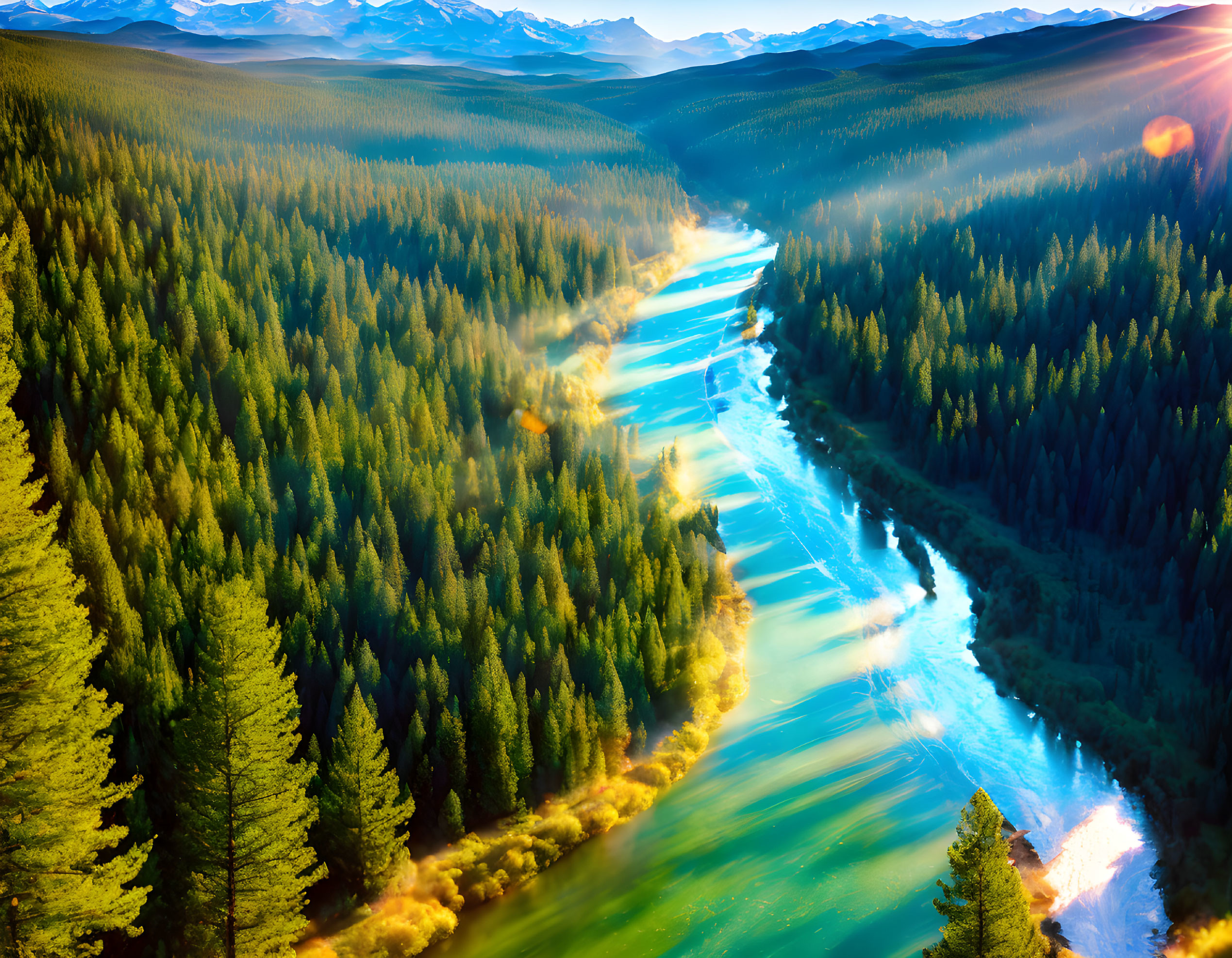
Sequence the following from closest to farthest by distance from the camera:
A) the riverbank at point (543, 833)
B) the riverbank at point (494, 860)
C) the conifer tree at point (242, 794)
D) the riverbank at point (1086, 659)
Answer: the conifer tree at point (242, 794)
the riverbank at point (494, 860)
the riverbank at point (543, 833)
the riverbank at point (1086, 659)

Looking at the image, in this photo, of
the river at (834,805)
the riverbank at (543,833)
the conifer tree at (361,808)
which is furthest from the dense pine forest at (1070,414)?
the conifer tree at (361,808)

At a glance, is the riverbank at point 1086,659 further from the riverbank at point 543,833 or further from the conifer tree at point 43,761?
the conifer tree at point 43,761

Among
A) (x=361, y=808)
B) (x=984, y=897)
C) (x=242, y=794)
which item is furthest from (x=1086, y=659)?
(x=242, y=794)

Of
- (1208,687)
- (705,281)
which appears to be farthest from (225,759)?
(705,281)

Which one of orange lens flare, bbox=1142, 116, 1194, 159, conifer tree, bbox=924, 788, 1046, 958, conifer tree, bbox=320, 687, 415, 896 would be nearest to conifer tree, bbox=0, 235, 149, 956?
conifer tree, bbox=320, 687, 415, 896

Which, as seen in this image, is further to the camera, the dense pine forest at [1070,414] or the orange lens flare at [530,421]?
the orange lens flare at [530,421]
